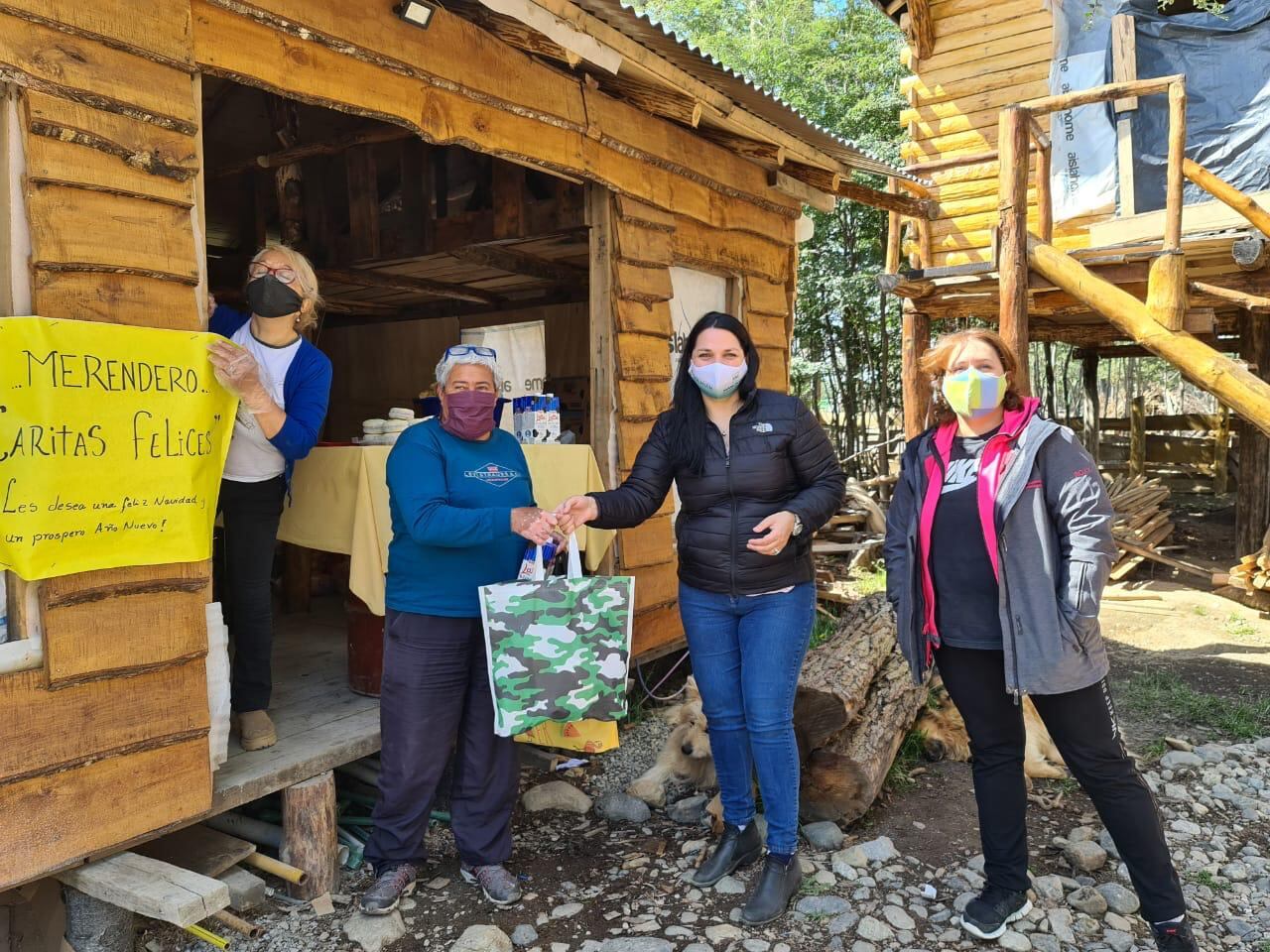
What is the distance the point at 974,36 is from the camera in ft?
34.6

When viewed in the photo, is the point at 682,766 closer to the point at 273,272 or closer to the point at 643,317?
the point at 643,317

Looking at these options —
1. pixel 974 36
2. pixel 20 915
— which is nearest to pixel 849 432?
pixel 974 36

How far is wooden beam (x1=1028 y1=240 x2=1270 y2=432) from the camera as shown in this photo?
5.37 m

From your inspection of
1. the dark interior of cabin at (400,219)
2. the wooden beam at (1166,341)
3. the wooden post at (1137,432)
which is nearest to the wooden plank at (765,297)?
the dark interior of cabin at (400,219)

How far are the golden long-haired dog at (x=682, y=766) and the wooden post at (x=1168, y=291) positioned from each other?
402 centimetres

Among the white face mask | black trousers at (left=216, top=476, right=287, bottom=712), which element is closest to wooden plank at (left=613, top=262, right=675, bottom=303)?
the white face mask

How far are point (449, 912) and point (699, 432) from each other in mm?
1959

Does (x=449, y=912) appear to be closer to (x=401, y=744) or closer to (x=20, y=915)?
(x=401, y=744)

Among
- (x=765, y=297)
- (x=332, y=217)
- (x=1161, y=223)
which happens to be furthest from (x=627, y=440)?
(x=1161, y=223)

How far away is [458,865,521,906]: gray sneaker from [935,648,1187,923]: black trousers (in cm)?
172

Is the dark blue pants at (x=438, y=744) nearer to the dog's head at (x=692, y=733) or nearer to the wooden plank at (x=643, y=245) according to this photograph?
the dog's head at (x=692, y=733)

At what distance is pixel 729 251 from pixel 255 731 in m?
4.33

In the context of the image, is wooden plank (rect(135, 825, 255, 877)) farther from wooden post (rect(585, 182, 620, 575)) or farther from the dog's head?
wooden post (rect(585, 182, 620, 575))

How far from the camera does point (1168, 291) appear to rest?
5.81 m
